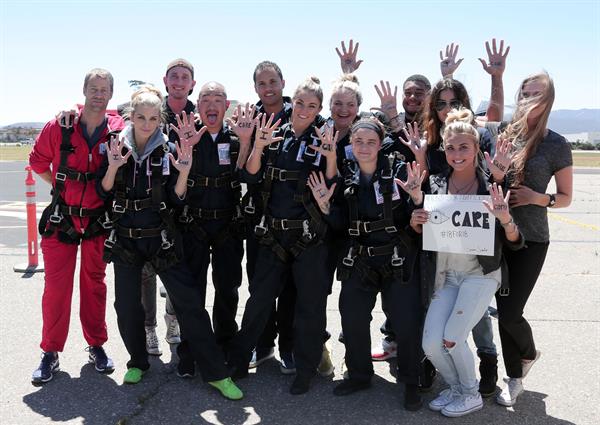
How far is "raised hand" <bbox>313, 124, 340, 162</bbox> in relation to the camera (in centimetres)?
389

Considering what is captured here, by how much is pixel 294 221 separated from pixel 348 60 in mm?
2081

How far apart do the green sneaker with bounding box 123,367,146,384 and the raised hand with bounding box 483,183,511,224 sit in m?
2.95

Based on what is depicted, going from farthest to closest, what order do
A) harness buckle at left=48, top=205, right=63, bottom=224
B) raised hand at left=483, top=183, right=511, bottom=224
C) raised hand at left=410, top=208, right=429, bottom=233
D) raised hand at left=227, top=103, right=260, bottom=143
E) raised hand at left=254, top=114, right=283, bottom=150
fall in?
harness buckle at left=48, top=205, right=63, bottom=224 < raised hand at left=227, top=103, right=260, bottom=143 < raised hand at left=254, top=114, right=283, bottom=150 < raised hand at left=410, top=208, right=429, bottom=233 < raised hand at left=483, top=183, right=511, bottom=224

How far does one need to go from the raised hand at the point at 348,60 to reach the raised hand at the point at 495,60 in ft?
3.91

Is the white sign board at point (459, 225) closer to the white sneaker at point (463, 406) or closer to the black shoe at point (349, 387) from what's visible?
the white sneaker at point (463, 406)

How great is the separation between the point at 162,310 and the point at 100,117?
2.46 metres

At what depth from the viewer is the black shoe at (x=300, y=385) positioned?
4.01 m

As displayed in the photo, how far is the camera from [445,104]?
4.14m

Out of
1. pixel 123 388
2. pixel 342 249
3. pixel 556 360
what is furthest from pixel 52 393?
pixel 556 360

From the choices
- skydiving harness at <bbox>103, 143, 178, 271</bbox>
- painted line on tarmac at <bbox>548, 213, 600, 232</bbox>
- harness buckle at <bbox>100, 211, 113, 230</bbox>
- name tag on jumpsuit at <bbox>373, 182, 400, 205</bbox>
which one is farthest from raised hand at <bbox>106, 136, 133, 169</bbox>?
painted line on tarmac at <bbox>548, 213, 600, 232</bbox>

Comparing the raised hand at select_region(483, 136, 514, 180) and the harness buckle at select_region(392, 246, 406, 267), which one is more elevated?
the raised hand at select_region(483, 136, 514, 180)

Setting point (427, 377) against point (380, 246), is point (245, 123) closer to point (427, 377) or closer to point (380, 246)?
point (380, 246)

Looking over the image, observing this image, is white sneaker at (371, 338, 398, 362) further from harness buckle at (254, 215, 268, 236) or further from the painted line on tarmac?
the painted line on tarmac

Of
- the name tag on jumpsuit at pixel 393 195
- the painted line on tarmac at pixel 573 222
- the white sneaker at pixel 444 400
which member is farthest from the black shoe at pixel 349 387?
the painted line on tarmac at pixel 573 222
